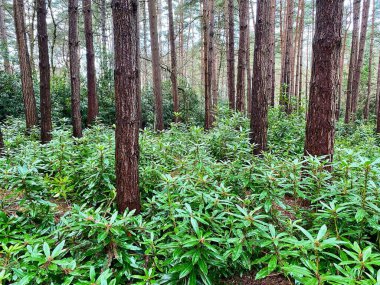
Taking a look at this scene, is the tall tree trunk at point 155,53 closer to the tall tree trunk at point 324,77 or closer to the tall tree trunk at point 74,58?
the tall tree trunk at point 74,58

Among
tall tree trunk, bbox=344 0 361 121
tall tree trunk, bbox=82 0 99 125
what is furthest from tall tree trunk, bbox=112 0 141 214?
tall tree trunk, bbox=344 0 361 121

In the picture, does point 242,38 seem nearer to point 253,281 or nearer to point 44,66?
point 44,66

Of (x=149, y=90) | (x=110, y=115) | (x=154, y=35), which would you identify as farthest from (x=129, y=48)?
(x=149, y=90)

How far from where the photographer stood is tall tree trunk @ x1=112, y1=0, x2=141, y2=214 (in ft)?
9.05

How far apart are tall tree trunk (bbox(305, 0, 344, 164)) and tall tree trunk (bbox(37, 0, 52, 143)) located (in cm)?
535

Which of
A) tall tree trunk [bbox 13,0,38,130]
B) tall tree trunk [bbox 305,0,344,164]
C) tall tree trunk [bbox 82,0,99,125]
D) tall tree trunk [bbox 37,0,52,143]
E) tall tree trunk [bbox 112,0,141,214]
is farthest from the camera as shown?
tall tree trunk [bbox 13,0,38,130]

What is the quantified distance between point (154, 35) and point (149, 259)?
786 centimetres

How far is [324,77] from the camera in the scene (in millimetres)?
3426

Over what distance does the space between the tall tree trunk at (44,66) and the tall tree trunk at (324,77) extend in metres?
5.35

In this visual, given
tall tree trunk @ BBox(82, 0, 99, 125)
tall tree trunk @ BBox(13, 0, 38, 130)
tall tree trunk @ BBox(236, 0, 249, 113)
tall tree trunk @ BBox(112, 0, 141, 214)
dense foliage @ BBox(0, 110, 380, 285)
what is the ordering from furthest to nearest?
1. tall tree trunk @ BBox(13, 0, 38, 130)
2. tall tree trunk @ BBox(82, 0, 99, 125)
3. tall tree trunk @ BBox(236, 0, 249, 113)
4. tall tree trunk @ BBox(112, 0, 141, 214)
5. dense foliage @ BBox(0, 110, 380, 285)

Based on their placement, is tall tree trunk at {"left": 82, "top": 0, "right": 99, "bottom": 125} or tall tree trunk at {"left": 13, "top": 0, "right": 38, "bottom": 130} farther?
tall tree trunk at {"left": 13, "top": 0, "right": 38, "bottom": 130}

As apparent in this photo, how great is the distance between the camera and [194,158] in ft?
13.9

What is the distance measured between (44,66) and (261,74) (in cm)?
490

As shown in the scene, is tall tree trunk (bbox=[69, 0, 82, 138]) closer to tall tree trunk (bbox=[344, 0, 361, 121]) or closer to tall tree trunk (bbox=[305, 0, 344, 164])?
tall tree trunk (bbox=[305, 0, 344, 164])
